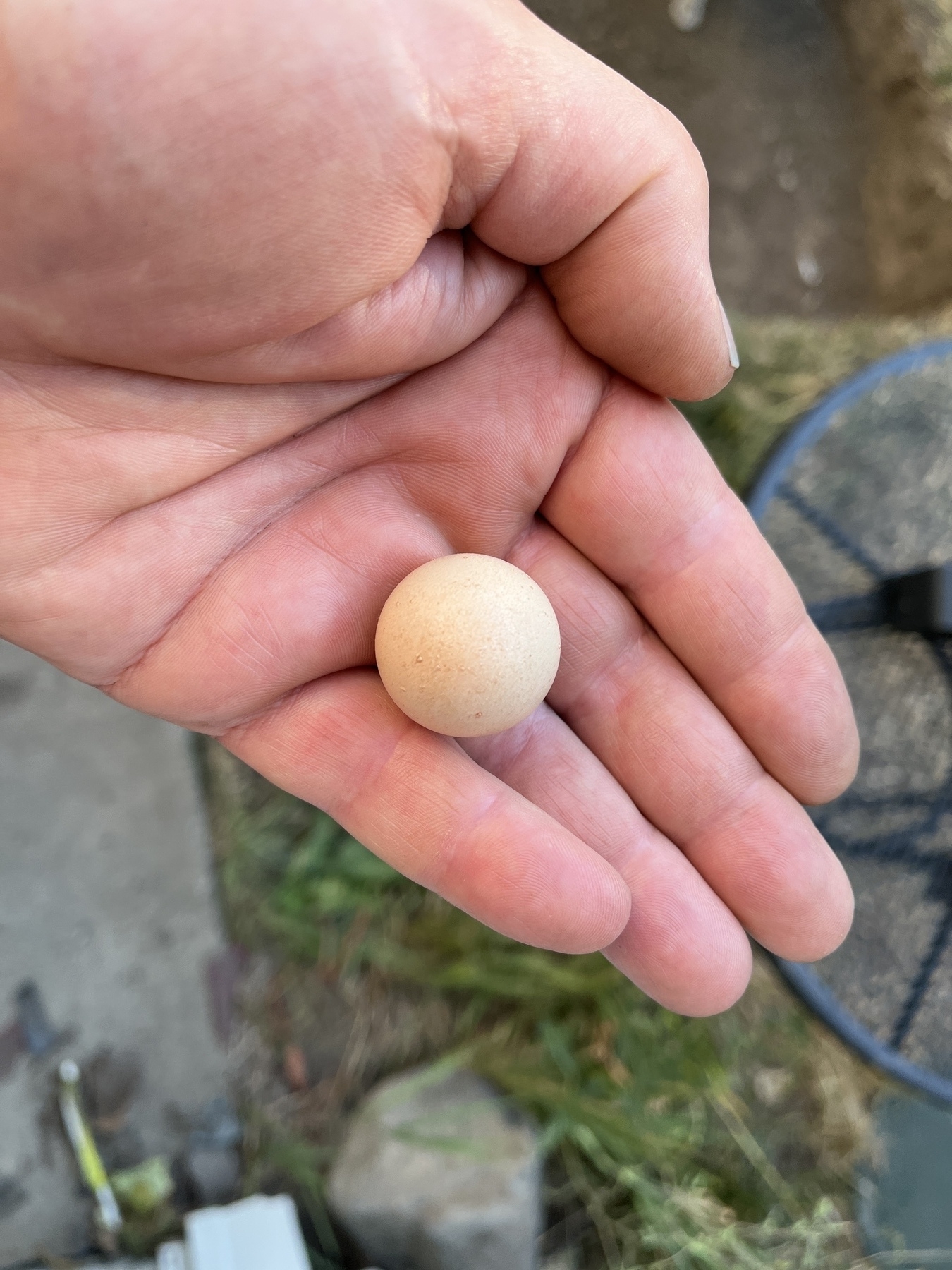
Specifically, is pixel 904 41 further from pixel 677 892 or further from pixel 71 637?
pixel 71 637

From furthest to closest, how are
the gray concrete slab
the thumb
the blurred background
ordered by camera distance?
the gray concrete slab < the blurred background < the thumb

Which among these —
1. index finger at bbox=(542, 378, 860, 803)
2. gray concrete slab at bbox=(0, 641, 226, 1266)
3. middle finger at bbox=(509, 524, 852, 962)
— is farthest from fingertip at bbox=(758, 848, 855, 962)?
gray concrete slab at bbox=(0, 641, 226, 1266)

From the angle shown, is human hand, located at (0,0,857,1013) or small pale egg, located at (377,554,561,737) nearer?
human hand, located at (0,0,857,1013)

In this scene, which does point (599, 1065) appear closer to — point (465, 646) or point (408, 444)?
point (465, 646)

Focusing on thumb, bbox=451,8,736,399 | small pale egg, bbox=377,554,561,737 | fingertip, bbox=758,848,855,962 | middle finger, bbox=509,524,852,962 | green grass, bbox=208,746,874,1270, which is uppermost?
thumb, bbox=451,8,736,399

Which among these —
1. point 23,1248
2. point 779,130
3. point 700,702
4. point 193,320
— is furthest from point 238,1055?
point 779,130

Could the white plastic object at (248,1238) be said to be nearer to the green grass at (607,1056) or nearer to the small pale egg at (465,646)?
the green grass at (607,1056)

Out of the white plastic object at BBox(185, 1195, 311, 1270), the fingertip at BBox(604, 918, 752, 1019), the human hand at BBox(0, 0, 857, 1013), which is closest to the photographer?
the human hand at BBox(0, 0, 857, 1013)

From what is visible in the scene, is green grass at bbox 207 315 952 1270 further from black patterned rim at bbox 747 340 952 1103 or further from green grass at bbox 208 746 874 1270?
black patterned rim at bbox 747 340 952 1103
